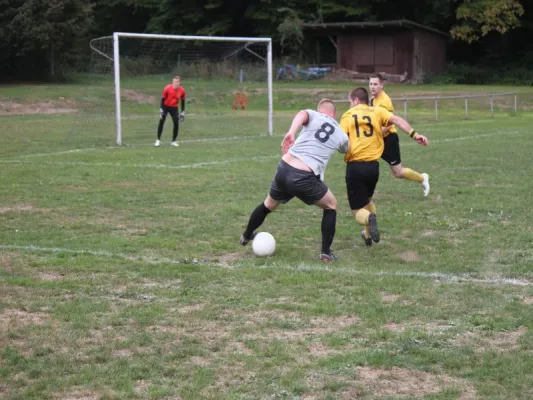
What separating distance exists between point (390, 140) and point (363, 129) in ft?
9.65

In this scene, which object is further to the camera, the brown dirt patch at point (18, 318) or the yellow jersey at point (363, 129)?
the yellow jersey at point (363, 129)

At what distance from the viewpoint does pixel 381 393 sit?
489 cm

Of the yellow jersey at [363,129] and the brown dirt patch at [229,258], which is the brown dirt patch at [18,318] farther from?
the yellow jersey at [363,129]

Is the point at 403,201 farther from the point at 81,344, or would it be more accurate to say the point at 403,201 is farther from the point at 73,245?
the point at 81,344

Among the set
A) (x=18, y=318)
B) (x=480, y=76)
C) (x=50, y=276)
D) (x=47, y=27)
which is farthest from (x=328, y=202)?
(x=480, y=76)

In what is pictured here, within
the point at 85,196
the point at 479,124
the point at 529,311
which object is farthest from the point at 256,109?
the point at 529,311

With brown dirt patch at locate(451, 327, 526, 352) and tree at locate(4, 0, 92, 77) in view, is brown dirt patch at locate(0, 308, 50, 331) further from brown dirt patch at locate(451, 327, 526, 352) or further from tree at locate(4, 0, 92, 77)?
tree at locate(4, 0, 92, 77)

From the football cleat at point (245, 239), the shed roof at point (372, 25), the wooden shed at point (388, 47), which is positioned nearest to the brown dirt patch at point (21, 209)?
the football cleat at point (245, 239)

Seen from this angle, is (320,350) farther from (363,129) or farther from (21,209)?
(21,209)

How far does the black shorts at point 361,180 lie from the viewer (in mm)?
9055

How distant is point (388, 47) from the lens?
5316 centimetres

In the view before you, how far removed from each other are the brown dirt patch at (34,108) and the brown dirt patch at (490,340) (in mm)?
31666

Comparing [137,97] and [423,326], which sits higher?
[137,97]

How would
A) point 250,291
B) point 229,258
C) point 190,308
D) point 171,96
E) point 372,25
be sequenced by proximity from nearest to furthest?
point 190,308 → point 250,291 → point 229,258 → point 171,96 → point 372,25
